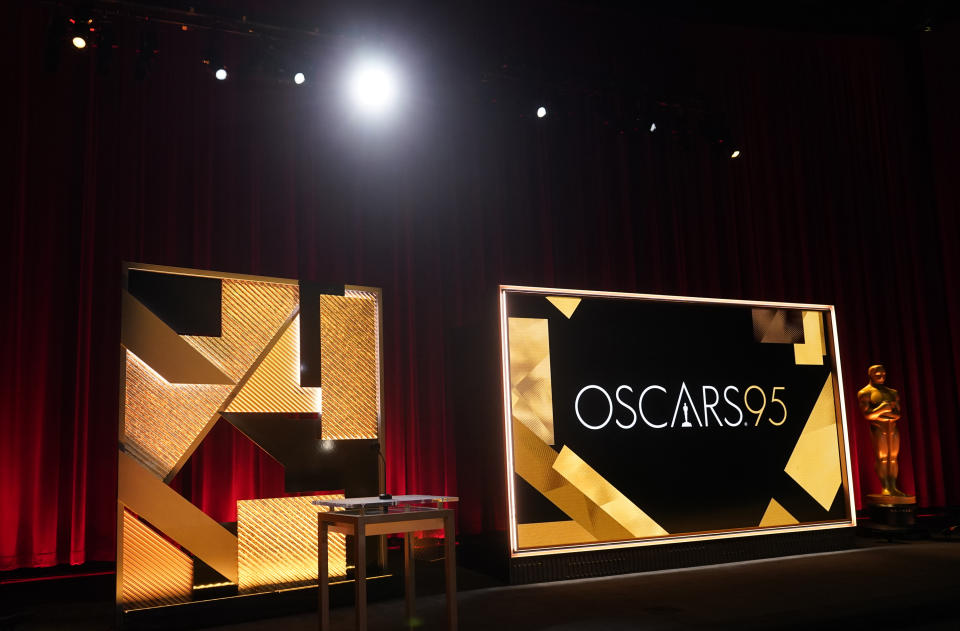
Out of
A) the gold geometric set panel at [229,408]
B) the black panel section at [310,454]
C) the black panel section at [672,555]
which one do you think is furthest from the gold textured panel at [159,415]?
the black panel section at [672,555]

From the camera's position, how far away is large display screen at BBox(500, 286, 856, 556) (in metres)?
4.33

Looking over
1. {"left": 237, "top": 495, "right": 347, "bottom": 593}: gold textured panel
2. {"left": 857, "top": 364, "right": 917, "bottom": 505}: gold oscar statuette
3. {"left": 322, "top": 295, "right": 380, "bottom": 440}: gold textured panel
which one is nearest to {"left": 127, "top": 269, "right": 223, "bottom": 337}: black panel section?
{"left": 322, "top": 295, "right": 380, "bottom": 440}: gold textured panel

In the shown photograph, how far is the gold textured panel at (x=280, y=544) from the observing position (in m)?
3.67

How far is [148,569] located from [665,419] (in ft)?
10.1

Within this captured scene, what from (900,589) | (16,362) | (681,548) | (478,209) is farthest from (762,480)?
(16,362)

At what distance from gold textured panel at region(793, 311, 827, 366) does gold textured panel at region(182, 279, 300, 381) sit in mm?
3483

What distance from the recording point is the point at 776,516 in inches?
192

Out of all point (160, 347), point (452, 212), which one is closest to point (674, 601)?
point (160, 347)

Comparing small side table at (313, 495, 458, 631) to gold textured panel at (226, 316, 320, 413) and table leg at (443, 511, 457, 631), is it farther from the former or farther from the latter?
gold textured panel at (226, 316, 320, 413)

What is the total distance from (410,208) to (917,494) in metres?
5.44

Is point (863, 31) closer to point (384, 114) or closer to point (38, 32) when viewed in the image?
point (384, 114)

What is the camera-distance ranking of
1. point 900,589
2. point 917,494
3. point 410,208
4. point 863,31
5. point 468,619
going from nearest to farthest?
1. point 468,619
2. point 900,589
3. point 410,208
4. point 917,494
5. point 863,31

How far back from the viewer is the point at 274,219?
5438 mm

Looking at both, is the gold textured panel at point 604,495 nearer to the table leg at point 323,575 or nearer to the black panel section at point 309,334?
the black panel section at point 309,334
